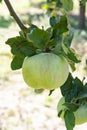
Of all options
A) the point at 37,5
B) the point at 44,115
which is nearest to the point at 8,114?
the point at 44,115

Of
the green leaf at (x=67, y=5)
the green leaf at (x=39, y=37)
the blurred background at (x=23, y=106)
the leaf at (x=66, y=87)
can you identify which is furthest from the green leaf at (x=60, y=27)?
the blurred background at (x=23, y=106)

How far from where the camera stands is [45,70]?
2.25ft

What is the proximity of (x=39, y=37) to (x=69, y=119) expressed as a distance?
0.18 m

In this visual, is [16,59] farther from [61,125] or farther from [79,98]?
[61,125]

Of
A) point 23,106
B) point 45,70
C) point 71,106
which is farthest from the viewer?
point 23,106

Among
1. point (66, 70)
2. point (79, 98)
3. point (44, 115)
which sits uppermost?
point (66, 70)

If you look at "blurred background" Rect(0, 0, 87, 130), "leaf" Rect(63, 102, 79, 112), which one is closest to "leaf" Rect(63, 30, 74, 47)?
"leaf" Rect(63, 102, 79, 112)

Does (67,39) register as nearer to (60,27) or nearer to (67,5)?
(60,27)

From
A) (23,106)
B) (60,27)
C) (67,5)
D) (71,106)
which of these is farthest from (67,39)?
(23,106)

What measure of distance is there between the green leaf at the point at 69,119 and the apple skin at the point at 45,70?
0.36ft

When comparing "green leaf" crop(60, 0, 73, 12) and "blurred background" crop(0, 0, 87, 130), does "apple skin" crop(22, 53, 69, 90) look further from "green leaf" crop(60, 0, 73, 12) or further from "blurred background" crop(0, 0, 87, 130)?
"blurred background" crop(0, 0, 87, 130)

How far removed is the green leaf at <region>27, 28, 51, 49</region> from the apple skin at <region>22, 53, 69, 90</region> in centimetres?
4

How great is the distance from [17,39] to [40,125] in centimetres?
214

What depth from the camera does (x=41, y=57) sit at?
700 mm
